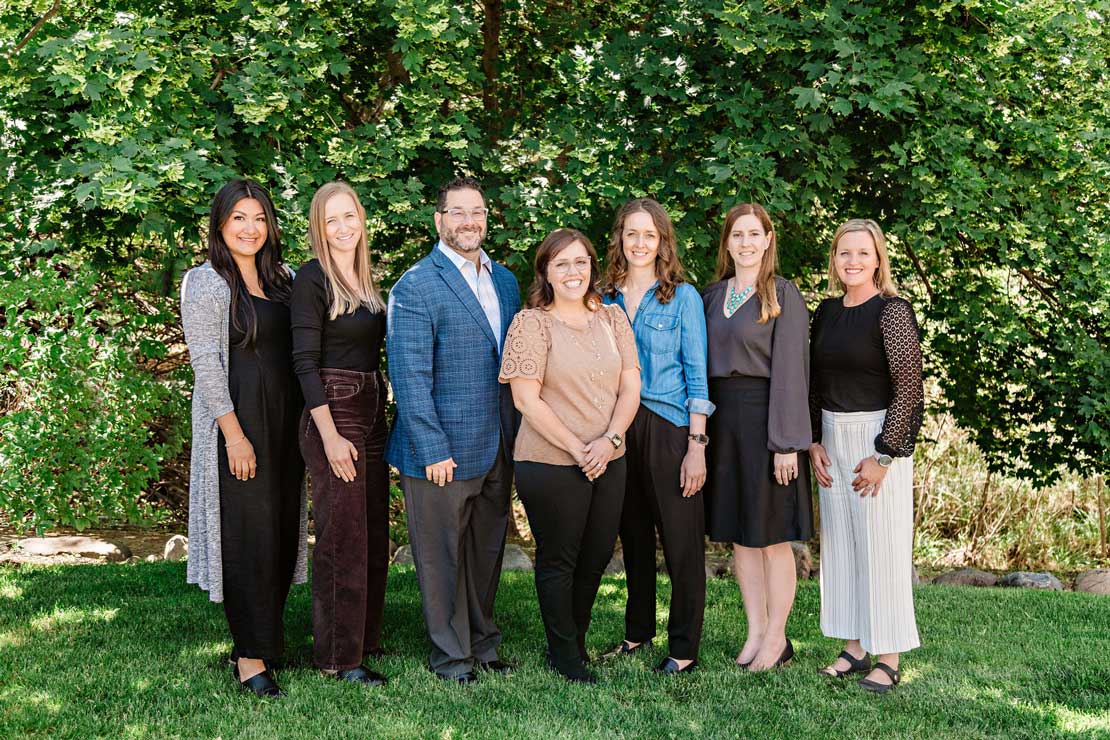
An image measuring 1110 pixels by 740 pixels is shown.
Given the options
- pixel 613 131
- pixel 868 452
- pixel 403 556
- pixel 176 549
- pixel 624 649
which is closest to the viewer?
pixel 868 452

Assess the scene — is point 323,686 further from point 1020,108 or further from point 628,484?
point 1020,108

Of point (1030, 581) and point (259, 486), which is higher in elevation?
point (259, 486)

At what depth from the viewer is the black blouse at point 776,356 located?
13.1 feet

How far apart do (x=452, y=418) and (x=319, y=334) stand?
0.64 m

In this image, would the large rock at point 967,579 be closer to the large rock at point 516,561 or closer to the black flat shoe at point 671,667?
the large rock at point 516,561

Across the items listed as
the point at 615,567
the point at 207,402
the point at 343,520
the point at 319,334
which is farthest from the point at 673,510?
the point at 615,567

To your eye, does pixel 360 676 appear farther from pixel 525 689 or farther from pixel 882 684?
pixel 882 684

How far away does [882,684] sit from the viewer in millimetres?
3951

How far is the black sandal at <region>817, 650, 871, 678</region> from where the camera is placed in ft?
13.5

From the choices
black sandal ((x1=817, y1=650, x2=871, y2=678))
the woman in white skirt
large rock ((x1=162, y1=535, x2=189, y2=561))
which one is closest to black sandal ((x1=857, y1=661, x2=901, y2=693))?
the woman in white skirt

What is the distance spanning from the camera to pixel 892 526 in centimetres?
398

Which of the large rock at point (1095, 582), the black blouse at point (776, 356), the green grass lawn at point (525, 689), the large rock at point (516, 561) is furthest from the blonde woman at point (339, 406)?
the large rock at point (1095, 582)

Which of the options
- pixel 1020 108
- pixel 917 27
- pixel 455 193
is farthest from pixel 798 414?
pixel 1020 108

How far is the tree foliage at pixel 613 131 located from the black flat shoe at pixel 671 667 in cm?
228
